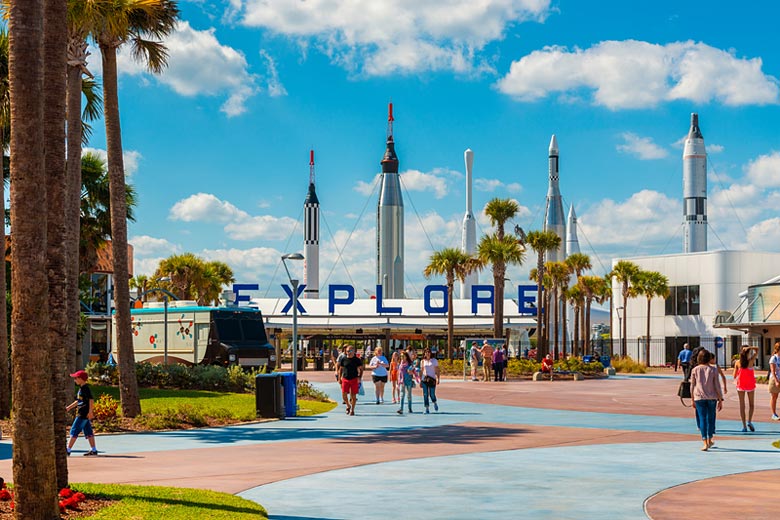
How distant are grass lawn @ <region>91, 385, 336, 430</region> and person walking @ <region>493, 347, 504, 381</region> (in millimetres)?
13987

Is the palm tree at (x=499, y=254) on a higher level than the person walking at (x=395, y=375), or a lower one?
higher

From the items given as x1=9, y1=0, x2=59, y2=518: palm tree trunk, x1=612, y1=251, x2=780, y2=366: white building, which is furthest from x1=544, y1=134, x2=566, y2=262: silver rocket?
x1=9, y1=0, x2=59, y2=518: palm tree trunk

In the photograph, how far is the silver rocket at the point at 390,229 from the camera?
470 ft

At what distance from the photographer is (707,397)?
16.5 meters

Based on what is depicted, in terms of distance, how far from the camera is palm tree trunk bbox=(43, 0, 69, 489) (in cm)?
1088

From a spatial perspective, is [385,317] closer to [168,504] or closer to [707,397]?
[707,397]

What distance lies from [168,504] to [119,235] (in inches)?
534

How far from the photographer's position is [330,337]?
243 ft

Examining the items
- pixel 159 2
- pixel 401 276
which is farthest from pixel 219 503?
pixel 401 276

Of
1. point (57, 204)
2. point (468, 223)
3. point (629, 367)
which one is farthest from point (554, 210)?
point (57, 204)

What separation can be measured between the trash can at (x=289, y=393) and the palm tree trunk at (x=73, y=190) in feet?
15.8

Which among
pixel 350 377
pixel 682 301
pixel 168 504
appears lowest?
pixel 168 504

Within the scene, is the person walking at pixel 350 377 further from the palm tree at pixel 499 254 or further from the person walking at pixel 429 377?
the palm tree at pixel 499 254

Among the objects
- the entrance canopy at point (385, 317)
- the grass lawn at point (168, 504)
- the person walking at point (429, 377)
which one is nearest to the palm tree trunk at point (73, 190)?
the person walking at point (429, 377)
